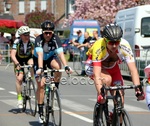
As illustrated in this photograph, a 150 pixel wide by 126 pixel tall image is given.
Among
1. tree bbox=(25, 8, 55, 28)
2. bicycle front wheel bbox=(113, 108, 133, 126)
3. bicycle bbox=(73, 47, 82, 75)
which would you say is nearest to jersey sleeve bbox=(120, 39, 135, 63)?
bicycle front wheel bbox=(113, 108, 133, 126)

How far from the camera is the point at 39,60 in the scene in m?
10.3

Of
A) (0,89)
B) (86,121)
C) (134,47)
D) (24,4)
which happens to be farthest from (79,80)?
(24,4)

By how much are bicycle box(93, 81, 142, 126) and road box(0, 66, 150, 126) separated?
8.55 feet

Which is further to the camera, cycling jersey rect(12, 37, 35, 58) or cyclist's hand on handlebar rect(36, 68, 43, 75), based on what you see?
cycling jersey rect(12, 37, 35, 58)

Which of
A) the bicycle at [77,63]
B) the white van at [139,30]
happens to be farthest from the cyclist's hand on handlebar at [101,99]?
the bicycle at [77,63]

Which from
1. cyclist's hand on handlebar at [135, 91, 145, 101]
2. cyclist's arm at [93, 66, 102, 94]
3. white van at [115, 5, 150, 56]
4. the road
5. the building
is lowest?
the road

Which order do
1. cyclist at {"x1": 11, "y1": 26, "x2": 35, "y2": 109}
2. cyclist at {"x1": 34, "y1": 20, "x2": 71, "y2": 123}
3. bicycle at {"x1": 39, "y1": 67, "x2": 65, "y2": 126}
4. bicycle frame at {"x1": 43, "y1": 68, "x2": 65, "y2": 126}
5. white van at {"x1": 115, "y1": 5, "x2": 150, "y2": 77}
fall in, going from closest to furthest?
bicycle at {"x1": 39, "y1": 67, "x2": 65, "y2": 126}
bicycle frame at {"x1": 43, "y1": 68, "x2": 65, "y2": 126}
cyclist at {"x1": 34, "y1": 20, "x2": 71, "y2": 123}
cyclist at {"x1": 11, "y1": 26, "x2": 35, "y2": 109}
white van at {"x1": 115, "y1": 5, "x2": 150, "y2": 77}

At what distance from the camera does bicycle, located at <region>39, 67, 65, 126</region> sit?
10.1 m

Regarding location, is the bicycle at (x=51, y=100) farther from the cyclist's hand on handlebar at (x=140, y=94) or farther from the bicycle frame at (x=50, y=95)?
the cyclist's hand on handlebar at (x=140, y=94)

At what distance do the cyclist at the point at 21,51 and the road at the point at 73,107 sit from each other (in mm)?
782

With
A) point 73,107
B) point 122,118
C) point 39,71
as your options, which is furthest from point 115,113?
point 73,107

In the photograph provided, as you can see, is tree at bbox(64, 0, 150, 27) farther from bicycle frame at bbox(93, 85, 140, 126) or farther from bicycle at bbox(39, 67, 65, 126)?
bicycle frame at bbox(93, 85, 140, 126)

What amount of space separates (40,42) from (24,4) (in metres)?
80.6

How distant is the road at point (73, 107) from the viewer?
11.5 metres
